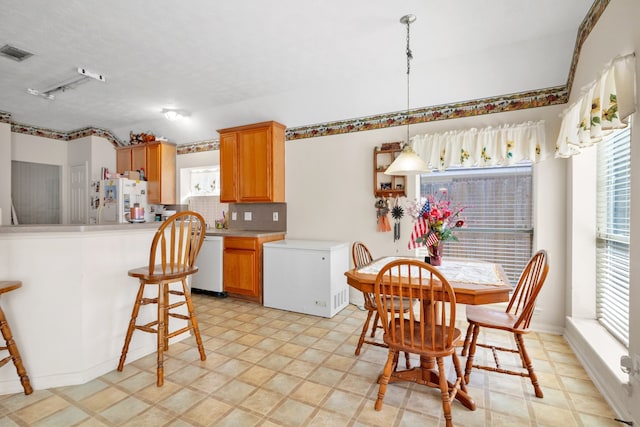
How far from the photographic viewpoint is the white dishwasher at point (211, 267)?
4.10 metres

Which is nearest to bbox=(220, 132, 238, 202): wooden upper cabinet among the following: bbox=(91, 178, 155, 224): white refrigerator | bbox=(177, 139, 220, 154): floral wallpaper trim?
bbox=(177, 139, 220, 154): floral wallpaper trim

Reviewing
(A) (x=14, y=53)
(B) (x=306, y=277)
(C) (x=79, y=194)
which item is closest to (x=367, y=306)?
(B) (x=306, y=277)

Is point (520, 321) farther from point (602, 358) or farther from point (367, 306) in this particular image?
point (367, 306)

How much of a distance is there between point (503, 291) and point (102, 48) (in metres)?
3.63

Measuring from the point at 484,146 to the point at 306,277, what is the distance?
2.29 metres

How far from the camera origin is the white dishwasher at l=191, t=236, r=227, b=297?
410 cm

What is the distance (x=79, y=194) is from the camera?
5.40 m

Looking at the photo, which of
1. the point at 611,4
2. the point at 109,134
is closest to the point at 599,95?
the point at 611,4

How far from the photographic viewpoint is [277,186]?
4.11 metres

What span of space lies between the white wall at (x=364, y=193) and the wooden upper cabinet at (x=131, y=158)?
2.61 meters

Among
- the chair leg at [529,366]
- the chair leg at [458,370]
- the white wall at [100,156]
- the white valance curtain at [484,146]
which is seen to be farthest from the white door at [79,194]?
the chair leg at [529,366]

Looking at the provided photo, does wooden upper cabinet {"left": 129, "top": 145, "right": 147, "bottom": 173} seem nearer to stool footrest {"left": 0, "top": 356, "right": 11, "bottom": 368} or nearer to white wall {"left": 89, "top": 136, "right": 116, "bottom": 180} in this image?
white wall {"left": 89, "top": 136, "right": 116, "bottom": 180}

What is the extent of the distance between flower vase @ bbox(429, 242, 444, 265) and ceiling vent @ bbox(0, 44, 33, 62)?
390 centimetres

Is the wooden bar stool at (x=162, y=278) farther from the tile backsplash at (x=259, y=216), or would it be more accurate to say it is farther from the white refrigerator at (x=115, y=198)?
the white refrigerator at (x=115, y=198)
